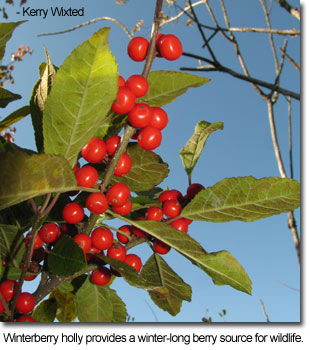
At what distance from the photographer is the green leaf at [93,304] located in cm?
70

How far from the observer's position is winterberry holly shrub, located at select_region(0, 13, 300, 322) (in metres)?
0.48

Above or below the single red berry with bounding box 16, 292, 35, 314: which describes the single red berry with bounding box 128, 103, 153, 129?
above

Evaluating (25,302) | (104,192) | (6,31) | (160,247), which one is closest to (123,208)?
(104,192)

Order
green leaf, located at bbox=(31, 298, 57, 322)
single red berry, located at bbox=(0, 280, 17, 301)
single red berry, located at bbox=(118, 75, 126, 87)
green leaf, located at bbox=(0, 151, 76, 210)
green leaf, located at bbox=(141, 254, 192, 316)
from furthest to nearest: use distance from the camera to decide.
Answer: green leaf, located at bbox=(31, 298, 57, 322), green leaf, located at bbox=(141, 254, 192, 316), single red berry, located at bbox=(0, 280, 17, 301), single red berry, located at bbox=(118, 75, 126, 87), green leaf, located at bbox=(0, 151, 76, 210)

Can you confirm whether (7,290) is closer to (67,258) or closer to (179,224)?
(67,258)

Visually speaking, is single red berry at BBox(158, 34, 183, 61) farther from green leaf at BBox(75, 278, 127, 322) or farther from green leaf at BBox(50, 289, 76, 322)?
green leaf at BBox(50, 289, 76, 322)

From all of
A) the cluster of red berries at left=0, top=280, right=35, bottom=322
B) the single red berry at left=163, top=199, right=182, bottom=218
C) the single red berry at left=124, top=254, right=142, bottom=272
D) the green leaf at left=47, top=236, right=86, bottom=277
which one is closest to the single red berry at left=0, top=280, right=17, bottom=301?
the cluster of red berries at left=0, top=280, right=35, bottom=322

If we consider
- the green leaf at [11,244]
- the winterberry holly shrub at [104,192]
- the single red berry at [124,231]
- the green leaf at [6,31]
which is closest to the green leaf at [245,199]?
the winterberry holly shrub at [104,192]

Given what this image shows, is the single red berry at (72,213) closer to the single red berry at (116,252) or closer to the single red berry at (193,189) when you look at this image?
the single red berry at (116,252)

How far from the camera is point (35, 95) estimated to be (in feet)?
2.10

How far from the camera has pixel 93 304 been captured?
0.72 m

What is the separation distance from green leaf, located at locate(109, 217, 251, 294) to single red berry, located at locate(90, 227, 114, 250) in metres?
0.05

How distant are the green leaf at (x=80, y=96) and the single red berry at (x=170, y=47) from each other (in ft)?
0.39
